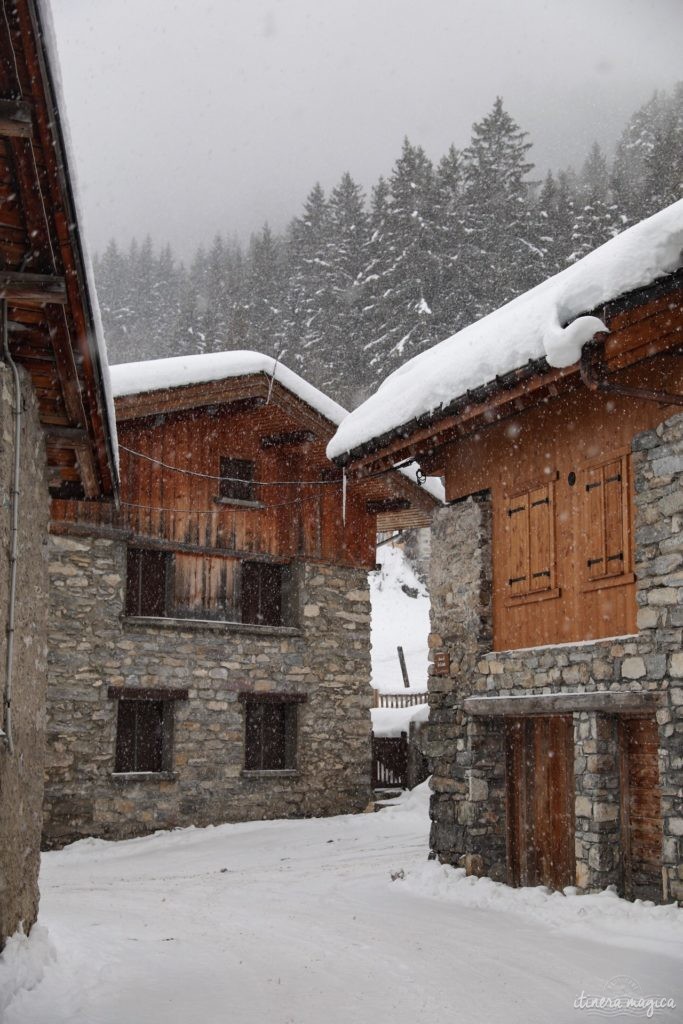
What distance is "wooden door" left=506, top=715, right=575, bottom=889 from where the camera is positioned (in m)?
9.88

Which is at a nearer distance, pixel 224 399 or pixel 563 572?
pixel 563 572

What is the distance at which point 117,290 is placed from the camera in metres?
70.1

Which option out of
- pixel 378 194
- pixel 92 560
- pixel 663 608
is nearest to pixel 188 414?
pixel 92 560

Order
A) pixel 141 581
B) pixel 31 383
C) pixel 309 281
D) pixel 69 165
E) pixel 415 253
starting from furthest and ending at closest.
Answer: pixel 309 281 → pixel 415 253 → pixel 141 581 → pixel 31 383 → pixel 69 165

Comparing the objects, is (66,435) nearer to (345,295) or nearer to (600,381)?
(600,381)

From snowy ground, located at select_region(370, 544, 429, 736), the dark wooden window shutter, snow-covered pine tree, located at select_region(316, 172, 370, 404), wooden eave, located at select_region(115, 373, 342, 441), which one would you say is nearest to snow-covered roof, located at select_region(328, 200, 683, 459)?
wooden eave, located at select_region(115, 373, 342, 441)

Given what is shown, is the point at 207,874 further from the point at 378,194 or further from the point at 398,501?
the point at 378,194

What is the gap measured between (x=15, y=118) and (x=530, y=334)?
18.4 ft

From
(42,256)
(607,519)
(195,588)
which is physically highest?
(42,256)

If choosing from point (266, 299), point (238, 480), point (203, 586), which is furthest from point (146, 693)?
point (266, 299)

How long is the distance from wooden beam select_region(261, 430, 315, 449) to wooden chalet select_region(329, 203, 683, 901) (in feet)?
15.8

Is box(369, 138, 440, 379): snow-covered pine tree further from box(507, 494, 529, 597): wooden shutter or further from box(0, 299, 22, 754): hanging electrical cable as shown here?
box(0, 299, 22, 754): hanging electrical cable

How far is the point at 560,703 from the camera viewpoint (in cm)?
943

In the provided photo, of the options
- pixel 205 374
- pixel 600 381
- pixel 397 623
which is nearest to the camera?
pixel 600 381
